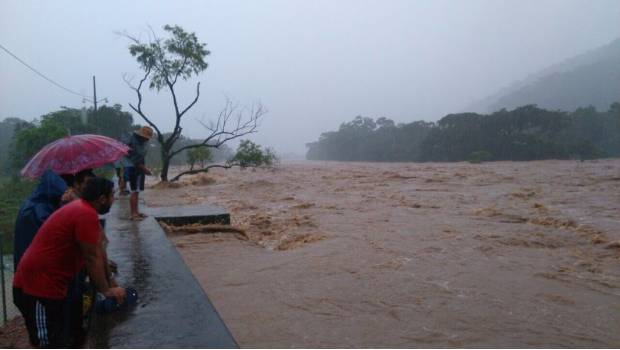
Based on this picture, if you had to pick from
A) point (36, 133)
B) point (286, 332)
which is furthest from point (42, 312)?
point (36, 133)

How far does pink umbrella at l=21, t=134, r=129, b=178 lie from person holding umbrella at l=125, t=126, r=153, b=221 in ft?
9.88

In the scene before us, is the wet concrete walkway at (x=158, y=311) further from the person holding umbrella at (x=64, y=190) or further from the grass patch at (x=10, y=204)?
the grass patch at (x=10, y=204)

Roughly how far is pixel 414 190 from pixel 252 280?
11.3m

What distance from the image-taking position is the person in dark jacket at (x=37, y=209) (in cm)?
289

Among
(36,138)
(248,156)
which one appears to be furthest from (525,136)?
(36,138)

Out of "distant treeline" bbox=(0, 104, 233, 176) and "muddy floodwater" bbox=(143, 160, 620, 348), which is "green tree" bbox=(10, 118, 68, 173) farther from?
"muddy floodwater" bbox=(143, 160, 620, 348)

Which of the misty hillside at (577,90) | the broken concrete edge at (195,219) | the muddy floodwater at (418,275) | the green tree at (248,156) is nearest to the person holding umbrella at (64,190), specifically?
the muddy floodwater at (418,275)

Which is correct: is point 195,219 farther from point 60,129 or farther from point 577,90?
point 577,90

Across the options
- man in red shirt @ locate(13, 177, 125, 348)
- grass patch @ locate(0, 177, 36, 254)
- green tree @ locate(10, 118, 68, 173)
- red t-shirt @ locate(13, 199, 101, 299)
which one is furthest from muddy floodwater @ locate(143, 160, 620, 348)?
green tree @ locate(10, 118, 68, 173)

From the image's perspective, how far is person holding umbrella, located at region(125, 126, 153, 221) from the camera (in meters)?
6.55

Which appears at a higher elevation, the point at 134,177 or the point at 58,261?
the point at 134,177

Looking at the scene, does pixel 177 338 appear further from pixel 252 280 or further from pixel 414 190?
pixel 414 190

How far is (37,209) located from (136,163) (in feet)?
12.3

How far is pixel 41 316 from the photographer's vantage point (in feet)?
8.99
